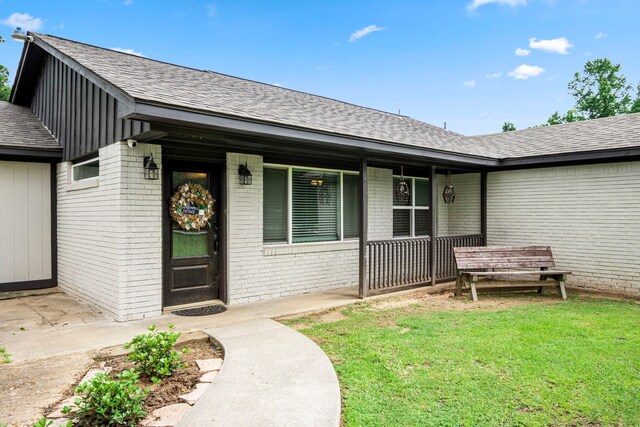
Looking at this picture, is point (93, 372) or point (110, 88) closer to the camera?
point (93, 372)

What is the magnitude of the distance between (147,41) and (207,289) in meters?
18.3

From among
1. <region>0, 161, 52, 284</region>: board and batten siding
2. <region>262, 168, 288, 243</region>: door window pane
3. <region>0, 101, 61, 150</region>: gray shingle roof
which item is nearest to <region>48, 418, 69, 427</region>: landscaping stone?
<region>262, 168, 288, 243</region>: door window pane

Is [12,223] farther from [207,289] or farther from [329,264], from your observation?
[329,264]

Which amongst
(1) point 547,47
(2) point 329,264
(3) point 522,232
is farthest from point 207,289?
(1) point 547,47

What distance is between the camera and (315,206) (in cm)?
741

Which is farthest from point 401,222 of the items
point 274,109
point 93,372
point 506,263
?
point 93,372

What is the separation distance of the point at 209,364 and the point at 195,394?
0.65 meters

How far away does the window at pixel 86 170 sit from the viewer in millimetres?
6168

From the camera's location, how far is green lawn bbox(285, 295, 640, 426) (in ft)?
9.59

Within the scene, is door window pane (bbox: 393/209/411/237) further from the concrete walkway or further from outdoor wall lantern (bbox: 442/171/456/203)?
the concrete walkway

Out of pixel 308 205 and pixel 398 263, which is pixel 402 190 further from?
pixel 308 205

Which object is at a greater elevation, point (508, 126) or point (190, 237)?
point (508, 126)

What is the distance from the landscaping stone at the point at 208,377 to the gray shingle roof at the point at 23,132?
550 centimetres

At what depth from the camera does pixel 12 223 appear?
23.2ft
